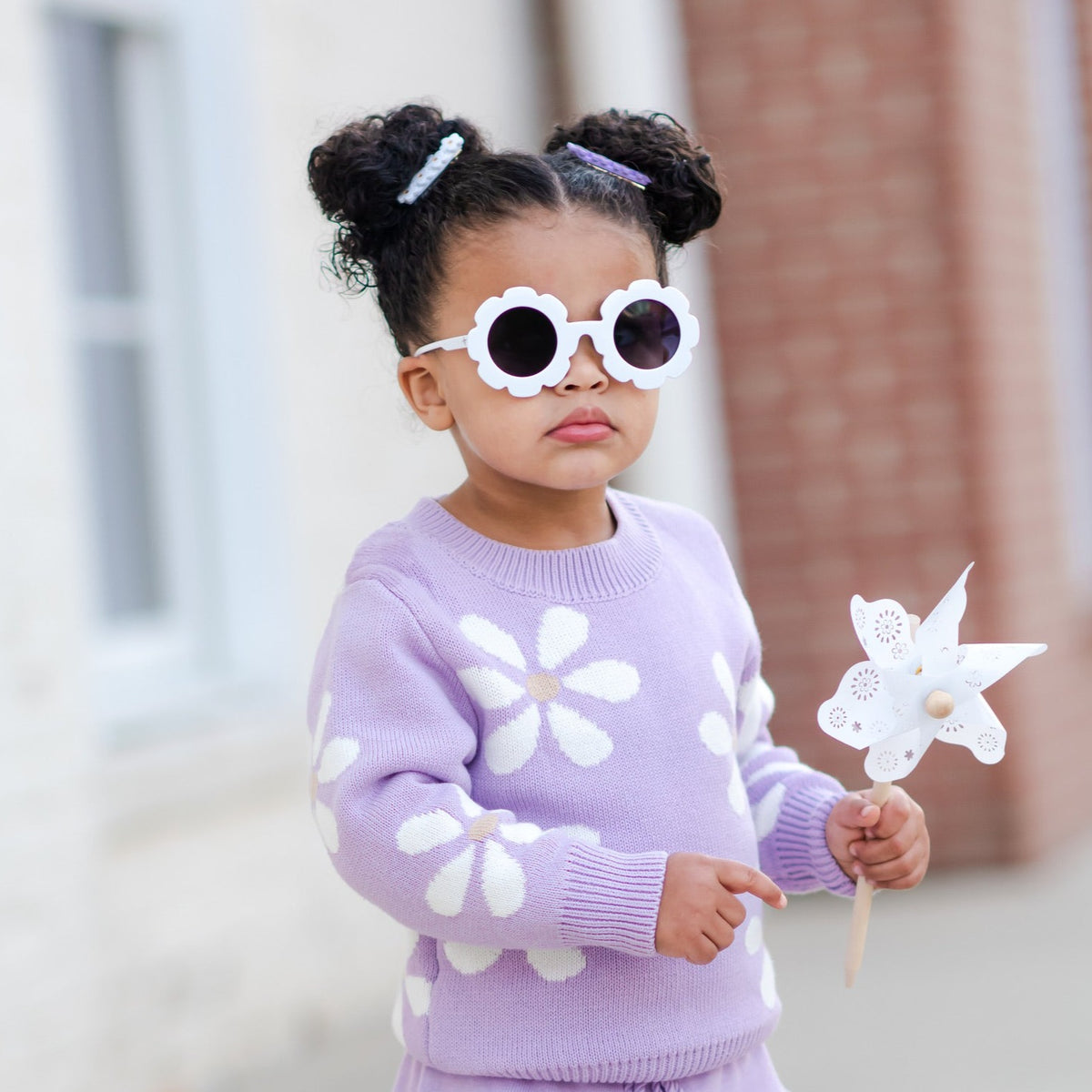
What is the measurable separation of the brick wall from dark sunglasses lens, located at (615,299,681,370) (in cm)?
406

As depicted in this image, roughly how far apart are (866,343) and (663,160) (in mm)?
4015

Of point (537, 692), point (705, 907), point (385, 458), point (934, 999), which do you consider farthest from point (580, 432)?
point (934, 999)

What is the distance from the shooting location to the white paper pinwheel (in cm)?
163

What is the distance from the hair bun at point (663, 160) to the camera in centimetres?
189

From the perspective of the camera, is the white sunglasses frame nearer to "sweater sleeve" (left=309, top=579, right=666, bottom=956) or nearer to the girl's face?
the girl's face

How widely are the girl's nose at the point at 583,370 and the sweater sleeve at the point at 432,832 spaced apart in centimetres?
28

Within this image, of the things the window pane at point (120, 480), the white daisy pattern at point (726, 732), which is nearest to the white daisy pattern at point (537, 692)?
the white daisy pattern at point (726, 732)

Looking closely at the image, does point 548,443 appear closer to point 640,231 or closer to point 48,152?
point 640,231

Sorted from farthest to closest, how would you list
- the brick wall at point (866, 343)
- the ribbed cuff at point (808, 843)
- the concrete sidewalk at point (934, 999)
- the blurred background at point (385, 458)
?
the brick wall at point (866, 343), the concrete sidewalk at point (934, 999), the blurred background at point (385, 458), the ribbed cuff at point (808, 843)

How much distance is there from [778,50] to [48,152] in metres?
2.86

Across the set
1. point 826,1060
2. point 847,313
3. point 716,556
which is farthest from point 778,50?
point 716,556

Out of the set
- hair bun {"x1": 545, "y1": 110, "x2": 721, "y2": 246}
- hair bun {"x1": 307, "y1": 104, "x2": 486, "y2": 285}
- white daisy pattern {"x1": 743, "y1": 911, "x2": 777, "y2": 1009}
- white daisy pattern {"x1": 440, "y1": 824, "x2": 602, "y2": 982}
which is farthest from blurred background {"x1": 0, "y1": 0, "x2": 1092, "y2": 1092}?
white daisy pattern {"x1": 440, "y1": 824, "x2": 602, "y2": 982}

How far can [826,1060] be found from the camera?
13.9 ft

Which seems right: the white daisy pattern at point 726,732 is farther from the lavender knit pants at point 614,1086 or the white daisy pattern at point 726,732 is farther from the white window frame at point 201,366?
→ the white window frame at point 201,366
